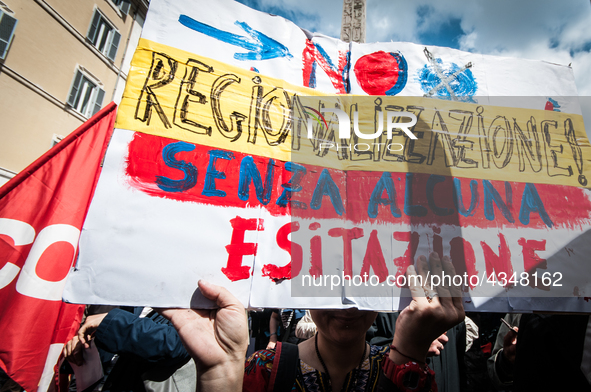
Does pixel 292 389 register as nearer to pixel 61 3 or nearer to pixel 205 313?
pixel 205 313

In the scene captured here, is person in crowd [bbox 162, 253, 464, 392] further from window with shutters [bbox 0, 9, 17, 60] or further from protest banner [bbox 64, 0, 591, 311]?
window with shutters [bbox 0, 9, 17, 60]

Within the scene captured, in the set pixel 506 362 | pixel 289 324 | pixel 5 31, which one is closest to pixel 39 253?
pixel 289 324

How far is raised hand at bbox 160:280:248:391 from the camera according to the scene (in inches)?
47.7

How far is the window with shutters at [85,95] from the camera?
11.1m

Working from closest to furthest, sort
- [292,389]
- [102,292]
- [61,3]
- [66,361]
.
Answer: [102,292]
[292,389]
[66,361]
[61,3]

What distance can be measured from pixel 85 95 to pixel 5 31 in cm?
305

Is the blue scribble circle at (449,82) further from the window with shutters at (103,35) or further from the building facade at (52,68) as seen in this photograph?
the window with shutters at (103,35)

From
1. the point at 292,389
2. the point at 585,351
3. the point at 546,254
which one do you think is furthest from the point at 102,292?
the point at 546,254

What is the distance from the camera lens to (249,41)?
195 centimetres

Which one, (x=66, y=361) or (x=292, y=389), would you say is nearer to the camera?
(x=292, y=389)

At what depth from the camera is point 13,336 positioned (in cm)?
164

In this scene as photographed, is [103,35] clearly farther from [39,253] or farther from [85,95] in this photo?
[39,253]

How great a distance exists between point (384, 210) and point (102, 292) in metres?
1.50

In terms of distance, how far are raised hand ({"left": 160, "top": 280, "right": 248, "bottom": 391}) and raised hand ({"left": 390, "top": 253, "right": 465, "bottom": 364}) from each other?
0.70 meters
